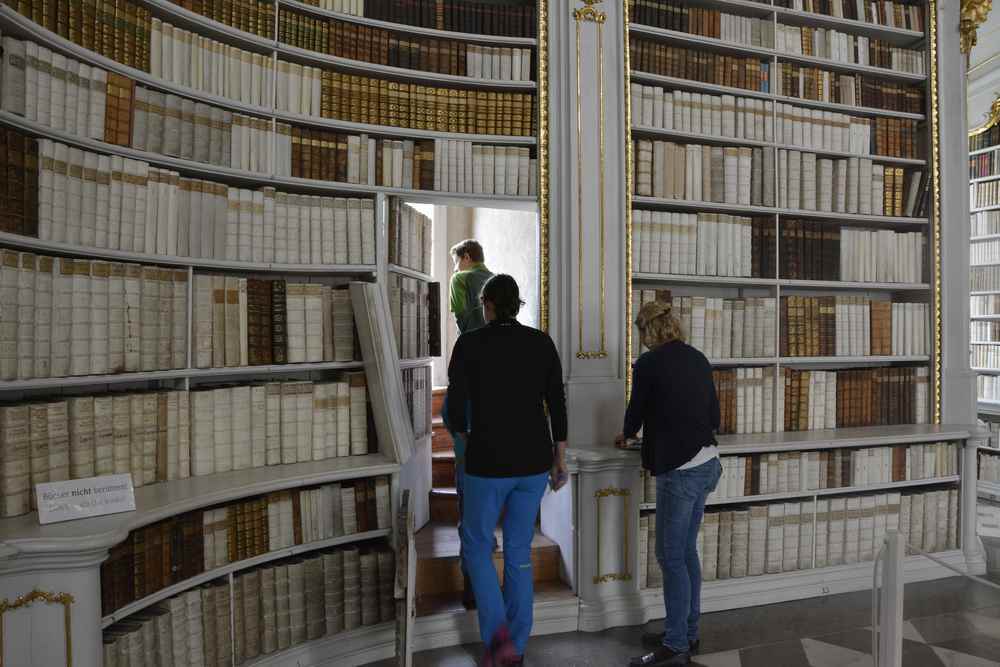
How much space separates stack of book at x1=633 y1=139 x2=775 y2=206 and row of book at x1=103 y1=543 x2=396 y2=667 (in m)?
2.15

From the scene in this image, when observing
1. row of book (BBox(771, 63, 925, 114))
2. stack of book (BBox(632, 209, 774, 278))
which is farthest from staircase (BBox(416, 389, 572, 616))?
row of book (BBox(771, 63, 925, 114))

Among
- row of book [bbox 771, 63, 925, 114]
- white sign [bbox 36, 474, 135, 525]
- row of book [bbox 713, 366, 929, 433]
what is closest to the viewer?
white sign [bbox 36, 474, 135, 525]

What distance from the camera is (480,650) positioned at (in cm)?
289

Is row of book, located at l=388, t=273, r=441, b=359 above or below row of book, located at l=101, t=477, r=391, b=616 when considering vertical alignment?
above

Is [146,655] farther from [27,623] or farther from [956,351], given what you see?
[956,351]

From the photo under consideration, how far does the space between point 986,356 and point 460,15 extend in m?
5.25

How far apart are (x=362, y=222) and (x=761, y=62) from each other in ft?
7.57

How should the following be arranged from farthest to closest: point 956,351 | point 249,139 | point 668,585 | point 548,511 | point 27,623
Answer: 1. point 956,351
2. point 548,511
3. point 249,139
4. point 668,585
5. point 27,623

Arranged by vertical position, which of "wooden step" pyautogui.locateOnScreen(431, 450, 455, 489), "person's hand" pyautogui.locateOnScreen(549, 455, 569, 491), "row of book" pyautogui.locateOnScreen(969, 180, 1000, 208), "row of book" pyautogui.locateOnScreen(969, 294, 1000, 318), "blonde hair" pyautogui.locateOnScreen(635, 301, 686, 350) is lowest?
"wooden step" pyautogui.locateOnScreen(431, 450, 455, 489)

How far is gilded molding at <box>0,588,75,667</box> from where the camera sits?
70.5 inches

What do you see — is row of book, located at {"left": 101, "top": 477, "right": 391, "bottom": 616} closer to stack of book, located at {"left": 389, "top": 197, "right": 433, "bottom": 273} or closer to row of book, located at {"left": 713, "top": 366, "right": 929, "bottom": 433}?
stack of book, located at {"left": 389, "top": 197, "right": 433, "bottom": 273}

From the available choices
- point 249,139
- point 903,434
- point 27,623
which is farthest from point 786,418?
point 27,623

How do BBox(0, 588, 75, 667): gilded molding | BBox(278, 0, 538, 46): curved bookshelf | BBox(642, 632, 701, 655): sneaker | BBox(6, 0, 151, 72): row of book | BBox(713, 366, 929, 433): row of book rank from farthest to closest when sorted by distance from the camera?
BBox(713, 366, 929, 433): row of book < BBox(278, 0, 538, 46): curved bookshelf < BBox(642, 632, 701, 655): sneaker < BBox(6, 0, 151, 72): row of book < BBox(0, 588, 75, 667): gilded molding

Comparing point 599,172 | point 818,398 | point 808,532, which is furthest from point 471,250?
point 808,532
